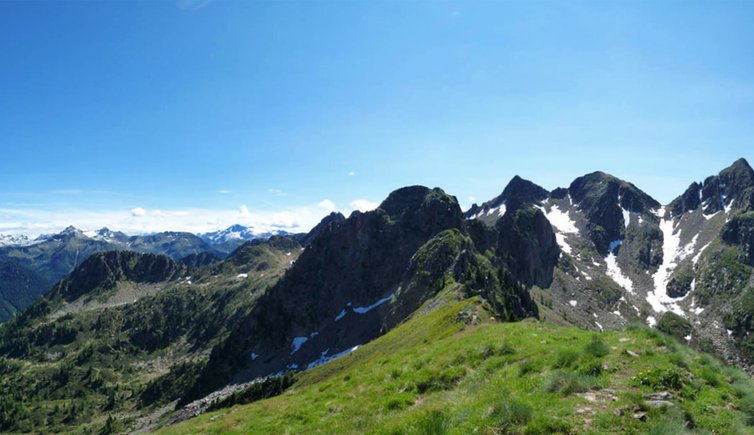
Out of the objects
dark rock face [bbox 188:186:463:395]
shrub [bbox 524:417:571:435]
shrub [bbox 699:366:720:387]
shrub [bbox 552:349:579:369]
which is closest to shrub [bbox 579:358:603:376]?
shrub [bbox 552:349:579:369]

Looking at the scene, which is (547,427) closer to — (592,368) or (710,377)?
(592,368)

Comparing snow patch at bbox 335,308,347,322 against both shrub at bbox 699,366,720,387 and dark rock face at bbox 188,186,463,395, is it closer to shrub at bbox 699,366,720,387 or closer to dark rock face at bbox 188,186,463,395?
dark rock face at bbox 188,186,463,395

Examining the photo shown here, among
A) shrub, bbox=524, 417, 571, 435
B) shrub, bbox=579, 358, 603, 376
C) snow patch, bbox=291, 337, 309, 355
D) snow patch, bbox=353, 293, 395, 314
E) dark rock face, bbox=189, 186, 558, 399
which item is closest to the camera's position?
shrub, bbox=524, 417, 571, 435

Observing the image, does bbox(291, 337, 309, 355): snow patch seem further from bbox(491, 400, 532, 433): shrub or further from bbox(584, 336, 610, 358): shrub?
bbox(491, 400, 532, 433): shrub

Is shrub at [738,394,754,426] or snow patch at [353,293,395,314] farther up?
shrub at [738,394,754,426]

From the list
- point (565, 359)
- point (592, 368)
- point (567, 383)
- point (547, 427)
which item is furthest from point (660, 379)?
point (547, 427)

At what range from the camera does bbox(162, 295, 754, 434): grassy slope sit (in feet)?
41.9

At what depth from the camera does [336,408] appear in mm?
24188

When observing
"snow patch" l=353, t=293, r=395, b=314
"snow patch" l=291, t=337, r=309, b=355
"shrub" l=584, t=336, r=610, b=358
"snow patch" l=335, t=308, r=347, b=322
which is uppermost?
"shrub" l=584, t=336, r=610, b=358

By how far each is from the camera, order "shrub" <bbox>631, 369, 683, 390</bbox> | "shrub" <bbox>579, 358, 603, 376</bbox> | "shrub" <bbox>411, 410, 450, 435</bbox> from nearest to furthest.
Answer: "shrub" <bbox>411, 410, 450, 435</bbox> < "shrub" <bbox>631, 369, 683, 390</bbox> < "shrub" <bbox>579, 358, 603, 376</bbox>

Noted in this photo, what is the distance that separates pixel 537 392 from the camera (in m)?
15.9

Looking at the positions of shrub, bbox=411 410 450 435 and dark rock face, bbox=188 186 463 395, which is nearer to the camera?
shrub, bbox=411 410 450 435

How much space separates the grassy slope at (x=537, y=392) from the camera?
41.9 feet

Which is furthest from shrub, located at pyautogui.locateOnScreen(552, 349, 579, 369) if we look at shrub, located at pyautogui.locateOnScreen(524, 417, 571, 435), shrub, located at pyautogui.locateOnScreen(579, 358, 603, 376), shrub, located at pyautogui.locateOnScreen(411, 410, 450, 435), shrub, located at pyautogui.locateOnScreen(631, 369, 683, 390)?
shrub, located at pyautogui.locateOnScreen(411, 410, 450, 435)
